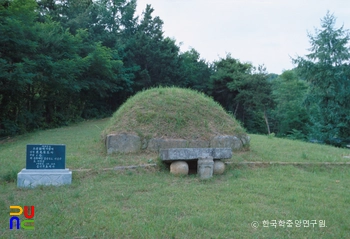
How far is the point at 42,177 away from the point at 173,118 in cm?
341

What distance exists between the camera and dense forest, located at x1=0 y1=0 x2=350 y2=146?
40.7 ft

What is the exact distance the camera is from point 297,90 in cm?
2358

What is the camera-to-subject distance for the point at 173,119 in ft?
24.1

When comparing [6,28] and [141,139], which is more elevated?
[6,28]

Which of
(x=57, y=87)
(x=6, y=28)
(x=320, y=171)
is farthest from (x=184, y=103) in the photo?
(x=57, y=87)

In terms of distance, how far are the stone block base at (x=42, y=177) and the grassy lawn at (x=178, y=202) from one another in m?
0.14

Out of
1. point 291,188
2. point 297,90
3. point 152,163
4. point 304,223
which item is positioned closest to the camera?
point 304,223

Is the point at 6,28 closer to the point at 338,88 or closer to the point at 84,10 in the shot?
the point at 84,10

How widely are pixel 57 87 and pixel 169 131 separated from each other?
29.6ft

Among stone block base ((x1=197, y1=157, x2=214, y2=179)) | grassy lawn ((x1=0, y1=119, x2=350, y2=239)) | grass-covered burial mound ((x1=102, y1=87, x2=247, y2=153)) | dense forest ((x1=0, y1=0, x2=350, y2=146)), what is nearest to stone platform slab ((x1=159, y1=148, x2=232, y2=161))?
stone block base ((x1=197, y1=157, x2=214, y2=179))

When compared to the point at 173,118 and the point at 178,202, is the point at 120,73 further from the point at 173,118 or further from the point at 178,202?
the point at 178,202

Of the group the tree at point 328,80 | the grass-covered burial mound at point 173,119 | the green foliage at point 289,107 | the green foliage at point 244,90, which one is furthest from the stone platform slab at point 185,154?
the green foliage at point 289,107

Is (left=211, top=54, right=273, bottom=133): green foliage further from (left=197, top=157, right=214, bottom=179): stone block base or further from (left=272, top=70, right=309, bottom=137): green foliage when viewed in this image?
(left=197, top=157, right=214, bottom=179): stone block base

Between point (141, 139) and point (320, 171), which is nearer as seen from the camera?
point (320, 171)
